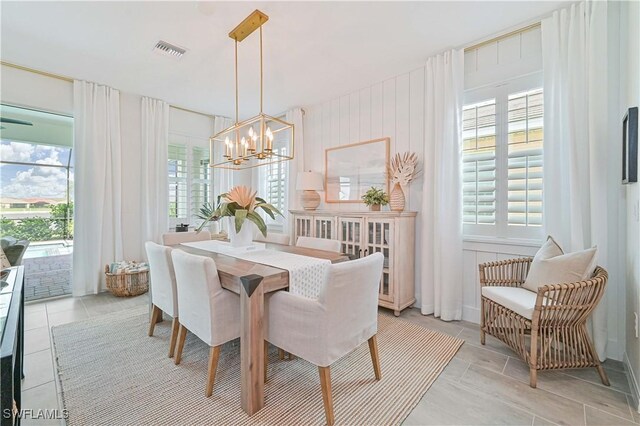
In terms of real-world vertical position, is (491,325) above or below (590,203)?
below

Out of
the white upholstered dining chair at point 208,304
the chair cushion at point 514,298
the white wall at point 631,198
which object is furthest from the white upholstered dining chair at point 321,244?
the white wall at point 631,198

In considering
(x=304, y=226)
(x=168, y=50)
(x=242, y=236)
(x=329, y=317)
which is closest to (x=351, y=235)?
(x=304, y=226)

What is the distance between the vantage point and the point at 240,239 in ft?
7.73

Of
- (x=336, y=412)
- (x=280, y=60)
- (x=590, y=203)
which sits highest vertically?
(x=280, y=60)

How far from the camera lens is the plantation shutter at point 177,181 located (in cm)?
431

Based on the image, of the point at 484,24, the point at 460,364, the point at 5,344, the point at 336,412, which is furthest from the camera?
the point at 484,24

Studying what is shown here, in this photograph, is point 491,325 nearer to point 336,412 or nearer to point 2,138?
point 336,412

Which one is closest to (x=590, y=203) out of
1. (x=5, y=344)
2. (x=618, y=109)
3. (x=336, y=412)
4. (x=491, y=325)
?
(x=618, y=109)

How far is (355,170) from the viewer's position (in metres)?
3.56

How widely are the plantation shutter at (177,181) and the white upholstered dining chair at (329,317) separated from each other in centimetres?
345

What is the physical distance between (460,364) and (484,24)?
276 centimetres

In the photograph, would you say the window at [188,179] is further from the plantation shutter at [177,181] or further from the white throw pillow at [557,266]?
the white throw pillow at [557,266]

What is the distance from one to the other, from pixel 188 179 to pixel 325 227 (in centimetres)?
265

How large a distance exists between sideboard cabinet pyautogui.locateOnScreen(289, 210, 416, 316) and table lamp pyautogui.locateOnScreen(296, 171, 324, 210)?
518 millimetres
